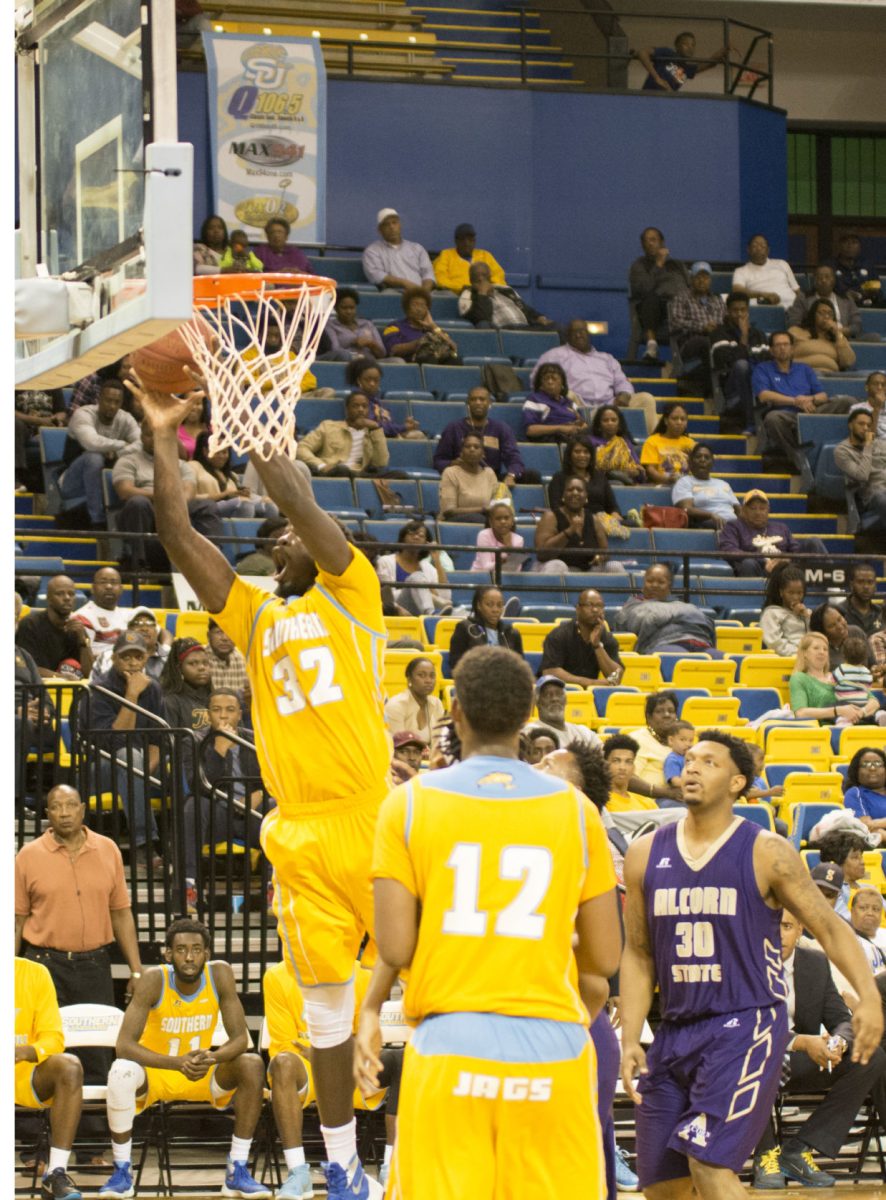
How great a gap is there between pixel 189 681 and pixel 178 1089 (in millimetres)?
3407

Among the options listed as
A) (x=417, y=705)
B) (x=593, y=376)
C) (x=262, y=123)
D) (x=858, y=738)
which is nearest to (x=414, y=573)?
(x=417, y=705)

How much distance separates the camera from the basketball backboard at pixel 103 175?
5.72 meters

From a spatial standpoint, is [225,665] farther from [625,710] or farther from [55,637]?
[625,710]

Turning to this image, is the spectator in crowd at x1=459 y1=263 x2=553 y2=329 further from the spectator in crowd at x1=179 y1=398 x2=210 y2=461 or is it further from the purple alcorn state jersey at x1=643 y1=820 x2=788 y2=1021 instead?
the purple alcorn state jersey at x1=643 y1=820 x2=788 y2=1021

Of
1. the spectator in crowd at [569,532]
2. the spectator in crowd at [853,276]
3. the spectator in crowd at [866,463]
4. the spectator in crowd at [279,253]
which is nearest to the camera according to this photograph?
the spectator in crowd at [569,532]

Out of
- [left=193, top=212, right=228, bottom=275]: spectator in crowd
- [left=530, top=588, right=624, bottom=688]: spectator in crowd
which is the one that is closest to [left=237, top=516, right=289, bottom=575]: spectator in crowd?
[left=530, top=588, right=624, bottom=688]: spectator in crowd

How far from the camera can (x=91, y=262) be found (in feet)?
20.2

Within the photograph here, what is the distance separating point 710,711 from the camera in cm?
1372

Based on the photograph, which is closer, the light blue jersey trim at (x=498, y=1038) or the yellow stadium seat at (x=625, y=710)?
the light blue jersey trim at (x=498, y=1038)

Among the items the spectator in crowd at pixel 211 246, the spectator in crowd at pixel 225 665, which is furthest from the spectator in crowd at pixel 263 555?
the spectator in crowd at pixel 211 246

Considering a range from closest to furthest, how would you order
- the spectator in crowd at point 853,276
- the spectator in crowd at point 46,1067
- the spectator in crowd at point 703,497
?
the spectator in crowd at point 46,1067, the spectator in crowd at point 703,497, the spectator in crowd at point 853,276

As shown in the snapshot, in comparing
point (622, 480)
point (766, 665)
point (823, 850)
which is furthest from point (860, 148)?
point (823, 850)

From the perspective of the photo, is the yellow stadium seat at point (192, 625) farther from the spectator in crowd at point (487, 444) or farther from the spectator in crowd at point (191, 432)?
the spectator in crowd at point (487, 444)

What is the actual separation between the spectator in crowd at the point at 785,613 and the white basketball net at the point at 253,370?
28.7ft
